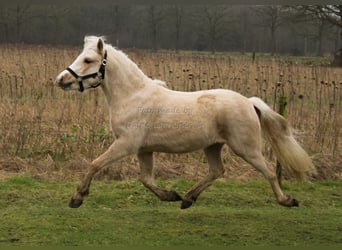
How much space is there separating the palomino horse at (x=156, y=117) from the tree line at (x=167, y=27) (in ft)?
2.47

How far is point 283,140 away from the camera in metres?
5.23

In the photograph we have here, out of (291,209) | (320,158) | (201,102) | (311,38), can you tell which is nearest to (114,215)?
(201,102)

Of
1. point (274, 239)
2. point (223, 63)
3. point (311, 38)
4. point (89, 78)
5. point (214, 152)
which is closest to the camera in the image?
point (89, 78)

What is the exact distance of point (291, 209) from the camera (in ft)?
19.5

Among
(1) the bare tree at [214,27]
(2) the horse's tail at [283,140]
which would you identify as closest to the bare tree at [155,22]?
(1) the bare tree at [214,27]

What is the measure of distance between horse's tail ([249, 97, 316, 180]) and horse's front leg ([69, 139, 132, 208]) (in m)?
1.46

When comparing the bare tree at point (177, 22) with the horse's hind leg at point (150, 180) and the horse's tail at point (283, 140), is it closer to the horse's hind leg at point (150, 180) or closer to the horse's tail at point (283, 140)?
the horse's tail at point (283, 140)

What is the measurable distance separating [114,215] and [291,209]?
2.12m

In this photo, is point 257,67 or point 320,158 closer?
point 320,158

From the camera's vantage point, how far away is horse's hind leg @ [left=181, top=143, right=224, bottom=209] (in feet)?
17.2

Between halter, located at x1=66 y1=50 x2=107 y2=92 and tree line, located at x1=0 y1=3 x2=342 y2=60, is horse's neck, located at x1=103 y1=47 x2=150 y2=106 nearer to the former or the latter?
halter, located at x1=66 y1=50 x2=107 y2=92

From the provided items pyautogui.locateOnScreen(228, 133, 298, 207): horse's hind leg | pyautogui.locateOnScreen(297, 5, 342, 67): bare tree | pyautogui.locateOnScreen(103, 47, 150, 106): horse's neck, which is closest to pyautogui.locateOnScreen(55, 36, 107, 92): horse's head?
pyautogui.locateOnScreen(103, 47, 150, 106): horse's neck

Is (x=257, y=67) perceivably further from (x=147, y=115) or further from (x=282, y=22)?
(x=147, y=115)

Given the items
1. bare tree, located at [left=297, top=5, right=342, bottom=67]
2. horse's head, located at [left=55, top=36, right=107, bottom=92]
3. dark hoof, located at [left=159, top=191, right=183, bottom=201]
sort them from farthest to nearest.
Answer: bare tree, located at [left=297, top=5, right=342, bottom=67] < dark hoof, located at [left=159, top=191, right=183, bottom=201] < horse's head, located at [left=55, top=36, right=107, bottom=92]
